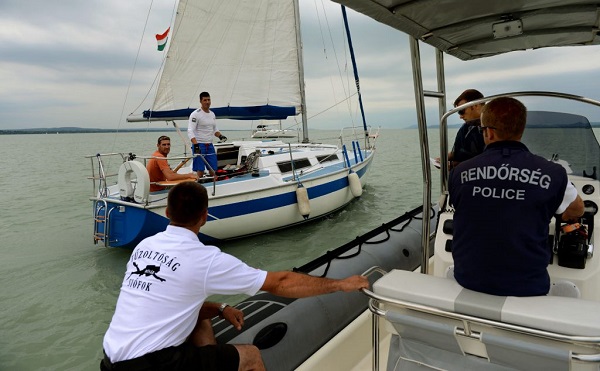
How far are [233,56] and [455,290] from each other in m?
8.56

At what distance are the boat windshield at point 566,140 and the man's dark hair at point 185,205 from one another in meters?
2.32

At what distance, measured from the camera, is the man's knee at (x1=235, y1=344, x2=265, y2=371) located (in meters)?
1.75

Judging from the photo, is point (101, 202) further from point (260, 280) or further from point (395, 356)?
point (395, 356)

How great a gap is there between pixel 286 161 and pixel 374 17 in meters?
5.85

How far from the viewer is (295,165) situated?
26.3 ft

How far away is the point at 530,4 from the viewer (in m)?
2.07

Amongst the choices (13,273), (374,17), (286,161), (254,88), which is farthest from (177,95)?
(374,17)

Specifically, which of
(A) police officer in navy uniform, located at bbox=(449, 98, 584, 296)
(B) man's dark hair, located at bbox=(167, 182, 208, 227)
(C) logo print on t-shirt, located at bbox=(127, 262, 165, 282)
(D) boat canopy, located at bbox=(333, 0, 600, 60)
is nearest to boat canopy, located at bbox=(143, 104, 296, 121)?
(D) boat canopy, located at bbox=(333, 0, 600, 60)

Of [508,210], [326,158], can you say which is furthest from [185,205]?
[326,158]

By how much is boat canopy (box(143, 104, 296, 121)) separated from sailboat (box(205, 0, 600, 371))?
19.0ft

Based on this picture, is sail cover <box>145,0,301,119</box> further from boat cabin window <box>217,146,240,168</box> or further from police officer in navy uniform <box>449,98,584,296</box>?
police officer in navy uniform <box>449,98,584,296</box>

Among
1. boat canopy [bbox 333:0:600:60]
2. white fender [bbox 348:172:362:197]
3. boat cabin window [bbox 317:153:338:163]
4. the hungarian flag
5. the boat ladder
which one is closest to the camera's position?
boat canopy [bbox 333:0:600:60]

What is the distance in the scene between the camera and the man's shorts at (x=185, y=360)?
1.55 meters

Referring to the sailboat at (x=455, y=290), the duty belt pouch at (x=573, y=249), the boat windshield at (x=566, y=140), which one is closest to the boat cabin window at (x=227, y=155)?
the sailboat at (x=455, y=290)
